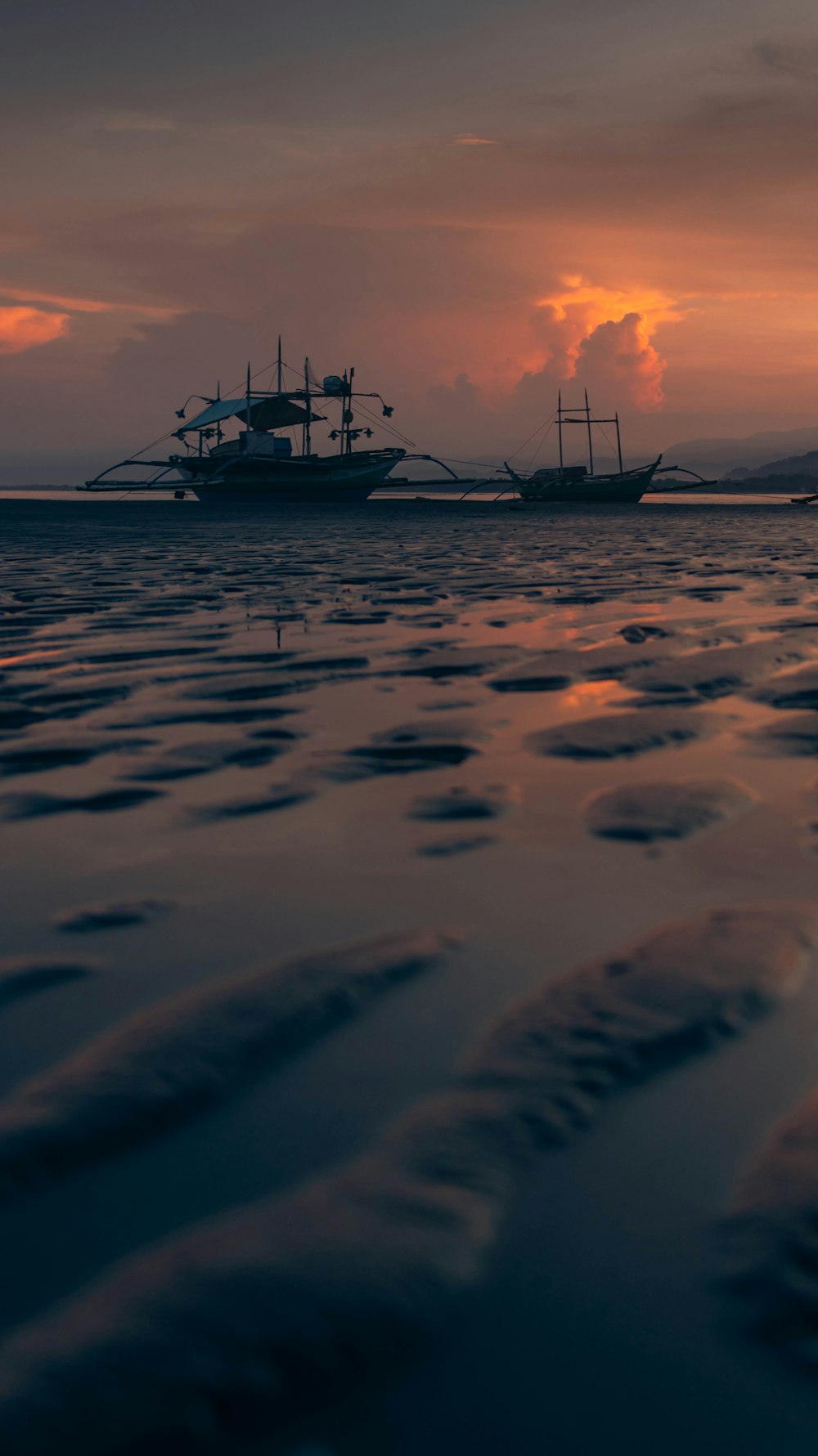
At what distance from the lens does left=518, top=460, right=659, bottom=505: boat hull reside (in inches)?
2859

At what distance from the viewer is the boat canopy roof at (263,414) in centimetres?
7500

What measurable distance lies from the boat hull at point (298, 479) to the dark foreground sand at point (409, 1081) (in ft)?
202

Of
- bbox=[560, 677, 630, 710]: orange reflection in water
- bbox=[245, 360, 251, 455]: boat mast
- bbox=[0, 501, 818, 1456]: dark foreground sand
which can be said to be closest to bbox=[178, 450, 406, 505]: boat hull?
bbox=[245, 360, 251, 455]: boat mast

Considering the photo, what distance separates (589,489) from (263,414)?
22974 millimetres

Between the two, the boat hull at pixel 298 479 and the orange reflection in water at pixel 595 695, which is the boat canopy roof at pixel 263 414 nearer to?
the boat hull at pixel 298 479

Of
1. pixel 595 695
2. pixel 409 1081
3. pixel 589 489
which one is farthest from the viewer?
pixel 589 489

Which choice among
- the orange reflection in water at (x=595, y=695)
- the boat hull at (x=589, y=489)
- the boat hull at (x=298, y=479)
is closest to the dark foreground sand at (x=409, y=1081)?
the orange reflection in water at (x=595, y=695)

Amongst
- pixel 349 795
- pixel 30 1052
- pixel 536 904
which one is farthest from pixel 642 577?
pixel 30 1052

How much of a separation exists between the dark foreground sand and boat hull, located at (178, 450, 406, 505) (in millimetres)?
61705

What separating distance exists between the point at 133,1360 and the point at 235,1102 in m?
0.55

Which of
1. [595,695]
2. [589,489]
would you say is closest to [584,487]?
[589,489]

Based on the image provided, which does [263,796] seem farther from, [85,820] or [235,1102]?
[235,1102]

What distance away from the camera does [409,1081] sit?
70.3 inches

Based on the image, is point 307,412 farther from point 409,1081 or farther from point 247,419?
point 409,1081
